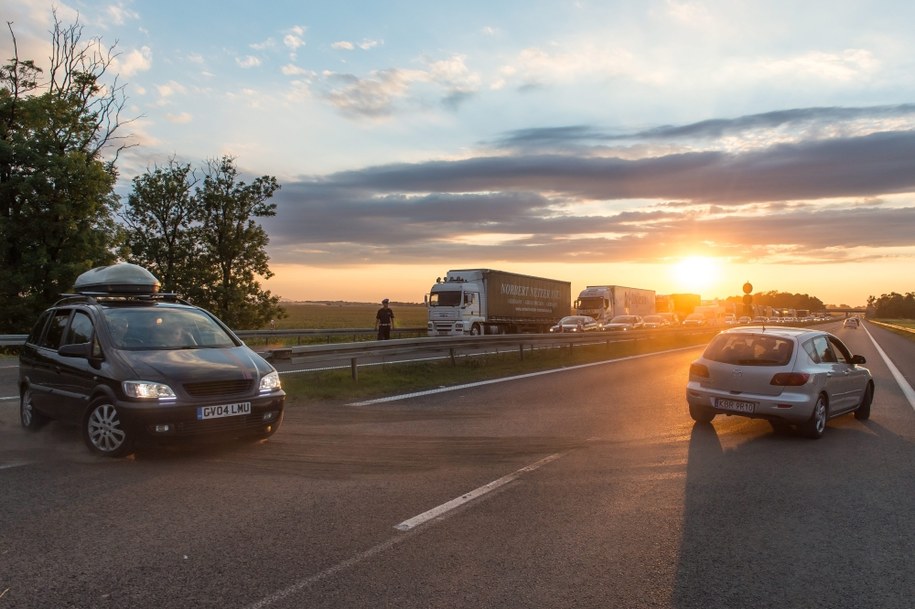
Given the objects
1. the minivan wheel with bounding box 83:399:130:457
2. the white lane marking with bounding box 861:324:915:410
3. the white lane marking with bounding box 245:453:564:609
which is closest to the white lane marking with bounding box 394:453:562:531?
the white lane marking with bounding box 245:453:564:609

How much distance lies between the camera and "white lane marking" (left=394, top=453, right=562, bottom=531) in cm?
510

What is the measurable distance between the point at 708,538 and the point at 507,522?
1.44 metres

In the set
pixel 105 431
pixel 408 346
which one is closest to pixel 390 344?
pixel 408 346

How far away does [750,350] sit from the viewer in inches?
383

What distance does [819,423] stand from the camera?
30.1 feet

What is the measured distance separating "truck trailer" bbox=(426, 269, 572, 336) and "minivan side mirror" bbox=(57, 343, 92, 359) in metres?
Result: 27.1

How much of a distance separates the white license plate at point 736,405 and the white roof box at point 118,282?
7.90 metres

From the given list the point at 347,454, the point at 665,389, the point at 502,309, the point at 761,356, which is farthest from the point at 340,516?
the point at 502,309

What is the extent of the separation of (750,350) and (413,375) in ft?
26.2

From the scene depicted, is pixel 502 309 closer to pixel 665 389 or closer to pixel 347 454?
pixel 665 389

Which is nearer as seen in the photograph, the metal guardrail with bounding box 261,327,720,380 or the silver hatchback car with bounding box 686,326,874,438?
the silver hatchback car with bounding box 686,326,874,438

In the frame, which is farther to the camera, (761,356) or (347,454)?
(761,356)

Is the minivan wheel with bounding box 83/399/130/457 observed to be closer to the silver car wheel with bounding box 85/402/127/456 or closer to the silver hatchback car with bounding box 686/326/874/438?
the silver car wheel with bounding box 85/402/127/456

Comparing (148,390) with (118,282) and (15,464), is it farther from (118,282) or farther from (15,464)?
(118,282)
